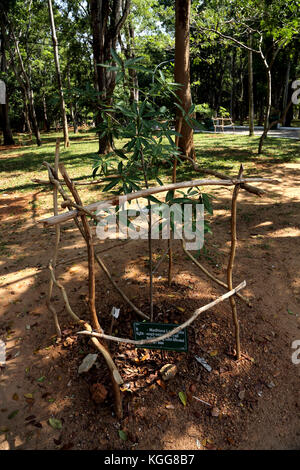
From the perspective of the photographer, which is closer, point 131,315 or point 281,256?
point 131,315

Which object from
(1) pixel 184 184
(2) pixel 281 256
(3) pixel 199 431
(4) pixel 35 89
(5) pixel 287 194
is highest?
(4) pixel 35 89

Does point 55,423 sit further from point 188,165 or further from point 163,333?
point 188,165

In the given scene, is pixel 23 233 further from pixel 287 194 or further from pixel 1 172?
pixel 1 172

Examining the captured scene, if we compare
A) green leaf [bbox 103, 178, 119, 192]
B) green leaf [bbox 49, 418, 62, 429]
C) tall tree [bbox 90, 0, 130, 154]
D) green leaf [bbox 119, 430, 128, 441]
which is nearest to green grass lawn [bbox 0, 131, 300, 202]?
tall tree [bbox 90, 0, 130, 154]

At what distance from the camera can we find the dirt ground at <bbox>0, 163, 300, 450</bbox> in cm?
210

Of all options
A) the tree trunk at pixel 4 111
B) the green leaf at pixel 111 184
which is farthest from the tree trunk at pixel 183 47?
the tree trunk at pixel 4 111

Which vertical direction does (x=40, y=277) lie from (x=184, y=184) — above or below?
below

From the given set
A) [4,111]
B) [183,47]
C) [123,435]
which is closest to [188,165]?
[183,47]

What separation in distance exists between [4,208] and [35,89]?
27204 millimetres

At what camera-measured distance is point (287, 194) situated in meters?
6.53

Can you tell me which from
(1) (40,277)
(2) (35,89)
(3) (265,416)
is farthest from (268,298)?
(2) (35,89)

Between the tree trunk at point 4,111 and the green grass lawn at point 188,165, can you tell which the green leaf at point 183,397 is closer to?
the green grass lawn at point 188,165

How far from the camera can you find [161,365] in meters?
2.55

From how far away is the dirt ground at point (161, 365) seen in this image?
2.10 metres
